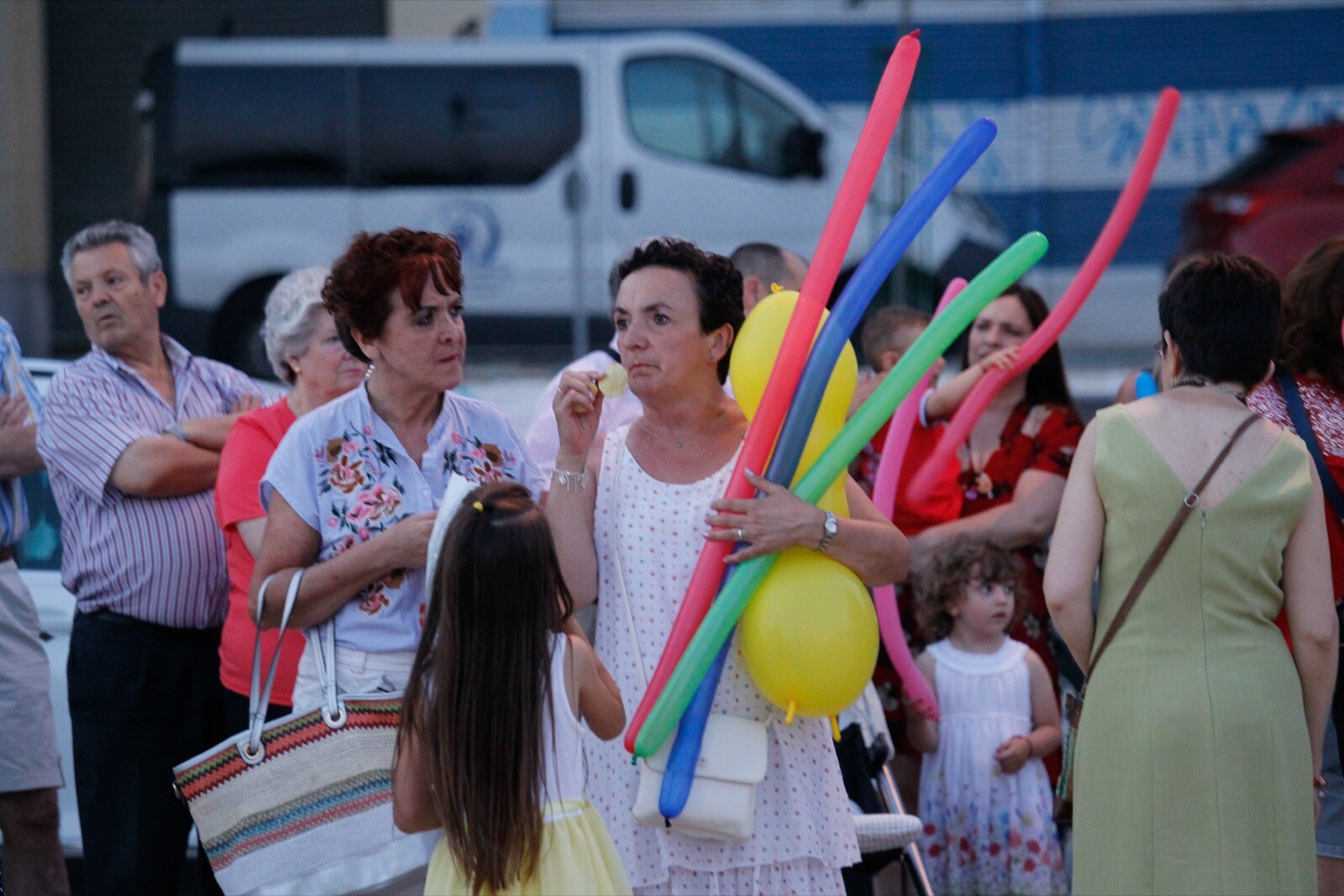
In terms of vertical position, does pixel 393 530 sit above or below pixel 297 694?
above

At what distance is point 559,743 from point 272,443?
1241 mm

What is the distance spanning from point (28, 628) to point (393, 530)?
1548mm

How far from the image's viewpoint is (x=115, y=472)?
377 centimetres

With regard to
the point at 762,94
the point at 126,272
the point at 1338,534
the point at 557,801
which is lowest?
the point at 557,801

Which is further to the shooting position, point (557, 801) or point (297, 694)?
point (297, 694)

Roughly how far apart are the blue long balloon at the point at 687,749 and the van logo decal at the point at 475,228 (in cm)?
869

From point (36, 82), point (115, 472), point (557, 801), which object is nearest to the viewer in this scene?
point (557, 801)

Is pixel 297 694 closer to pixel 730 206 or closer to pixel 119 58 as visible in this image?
pixel 730 206

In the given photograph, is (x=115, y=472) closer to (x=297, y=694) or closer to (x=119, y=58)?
(x=297, y=694)

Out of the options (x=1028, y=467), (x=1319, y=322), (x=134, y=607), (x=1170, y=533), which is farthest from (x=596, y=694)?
(x=1028, y=467)

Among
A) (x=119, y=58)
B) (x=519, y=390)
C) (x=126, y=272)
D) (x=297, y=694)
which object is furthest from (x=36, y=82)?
(x=297, y=694)

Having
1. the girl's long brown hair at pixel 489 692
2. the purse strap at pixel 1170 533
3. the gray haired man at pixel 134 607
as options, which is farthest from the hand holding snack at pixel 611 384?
the gray haired man at pixel 134 607

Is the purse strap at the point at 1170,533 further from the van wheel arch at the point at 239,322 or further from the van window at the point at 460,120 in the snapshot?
the van wheel arch at the point at 239,322

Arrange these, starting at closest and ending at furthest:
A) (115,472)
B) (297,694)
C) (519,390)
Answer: (297,694)
(115,472)
(519,390)
